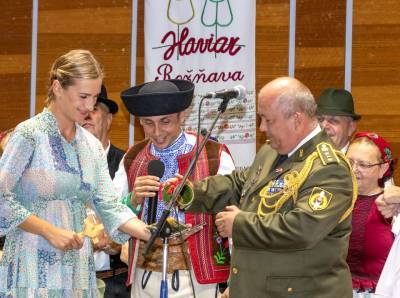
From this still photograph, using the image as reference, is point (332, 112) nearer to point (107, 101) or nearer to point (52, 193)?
point (107, 101)

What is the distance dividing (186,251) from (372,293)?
37.4 inches

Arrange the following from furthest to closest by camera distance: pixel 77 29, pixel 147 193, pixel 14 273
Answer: pixel 77 29 → pixel 147 193 → pixel 14 273

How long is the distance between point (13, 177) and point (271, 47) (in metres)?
3.26

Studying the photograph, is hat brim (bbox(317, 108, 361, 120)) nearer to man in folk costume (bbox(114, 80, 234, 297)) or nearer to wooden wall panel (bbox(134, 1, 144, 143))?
man in folk costume (bbox(114, 80, 234, 297))

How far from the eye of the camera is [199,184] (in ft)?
12.1

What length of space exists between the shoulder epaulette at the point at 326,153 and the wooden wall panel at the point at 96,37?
3.15m

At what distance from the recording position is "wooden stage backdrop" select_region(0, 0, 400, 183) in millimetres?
5828

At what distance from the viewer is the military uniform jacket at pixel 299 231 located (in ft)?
10.5

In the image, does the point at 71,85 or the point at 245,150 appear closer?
the point at 71,85

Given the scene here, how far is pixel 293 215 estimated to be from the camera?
3.21 meters

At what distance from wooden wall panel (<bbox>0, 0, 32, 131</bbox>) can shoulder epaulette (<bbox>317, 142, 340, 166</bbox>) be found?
3634 mm

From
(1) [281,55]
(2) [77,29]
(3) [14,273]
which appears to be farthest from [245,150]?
(3) [14,273]

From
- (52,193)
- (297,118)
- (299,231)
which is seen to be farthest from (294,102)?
(52,193)

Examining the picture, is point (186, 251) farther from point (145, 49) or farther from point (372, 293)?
point (145, 49)
